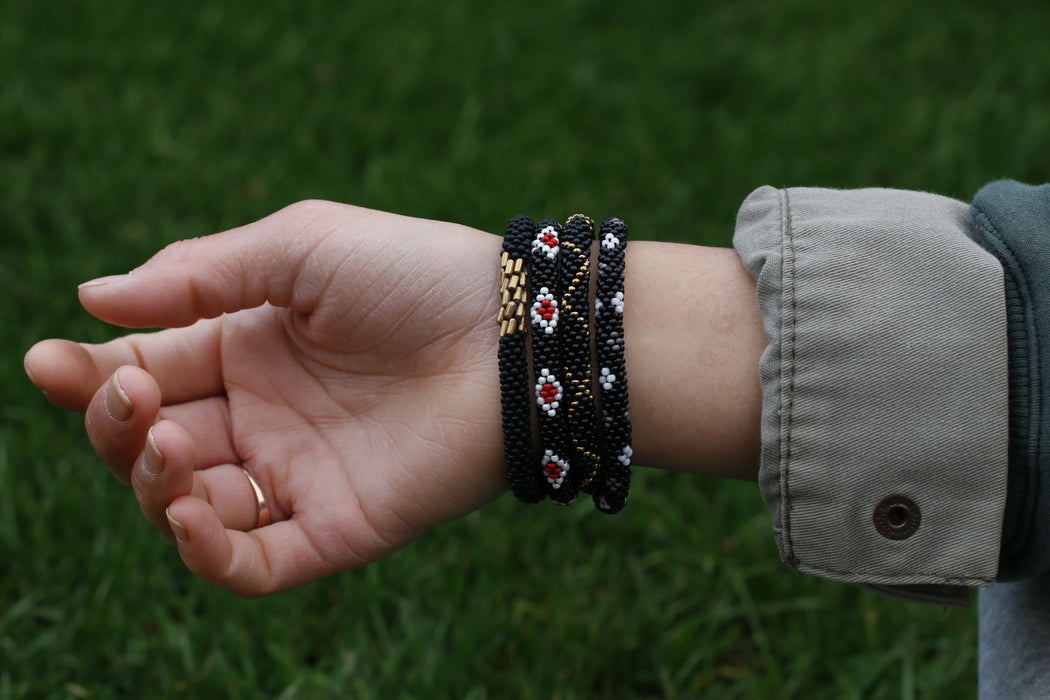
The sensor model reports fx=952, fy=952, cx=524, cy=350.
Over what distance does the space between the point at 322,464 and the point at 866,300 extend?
908mm

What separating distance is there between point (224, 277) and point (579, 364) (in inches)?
23.2

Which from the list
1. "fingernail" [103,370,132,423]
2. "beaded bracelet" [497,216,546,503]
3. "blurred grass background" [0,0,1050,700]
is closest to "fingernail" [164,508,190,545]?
"fingernail" [103,370,132,423]

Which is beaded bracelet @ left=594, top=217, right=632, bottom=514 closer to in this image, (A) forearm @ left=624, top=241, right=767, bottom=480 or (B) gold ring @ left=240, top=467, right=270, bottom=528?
(A) forearm @ left=624, top=241, right=767, bottom=480

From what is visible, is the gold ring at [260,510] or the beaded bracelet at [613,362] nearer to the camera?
the beaded bracelet at [613,362]

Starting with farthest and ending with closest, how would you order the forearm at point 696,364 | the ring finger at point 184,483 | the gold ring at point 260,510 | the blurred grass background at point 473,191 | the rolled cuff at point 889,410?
the blurred grass background at point 473,191
the gold ring at point 260,510
the forearm at point 696,364
the ring finger at point 184,483
the rolled cuff at point 889,410

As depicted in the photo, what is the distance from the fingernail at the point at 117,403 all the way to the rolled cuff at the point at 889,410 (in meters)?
0.89

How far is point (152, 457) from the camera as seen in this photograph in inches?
52.7

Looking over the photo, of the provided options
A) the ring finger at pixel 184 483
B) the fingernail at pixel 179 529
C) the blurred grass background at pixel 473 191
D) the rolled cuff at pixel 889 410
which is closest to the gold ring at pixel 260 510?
the ring finger at pixel 184 483

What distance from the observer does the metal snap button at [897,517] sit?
127 cm

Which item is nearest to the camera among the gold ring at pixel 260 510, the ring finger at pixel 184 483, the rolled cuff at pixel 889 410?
the rolled cuff at pixel 889 410

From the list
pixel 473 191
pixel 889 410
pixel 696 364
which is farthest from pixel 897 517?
pixel 473 191

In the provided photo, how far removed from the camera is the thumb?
1501 mm

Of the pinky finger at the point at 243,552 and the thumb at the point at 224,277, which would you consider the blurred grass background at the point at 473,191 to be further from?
the thumb at the point at 224,277

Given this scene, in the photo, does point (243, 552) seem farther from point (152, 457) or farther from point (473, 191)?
point (473, 191)
